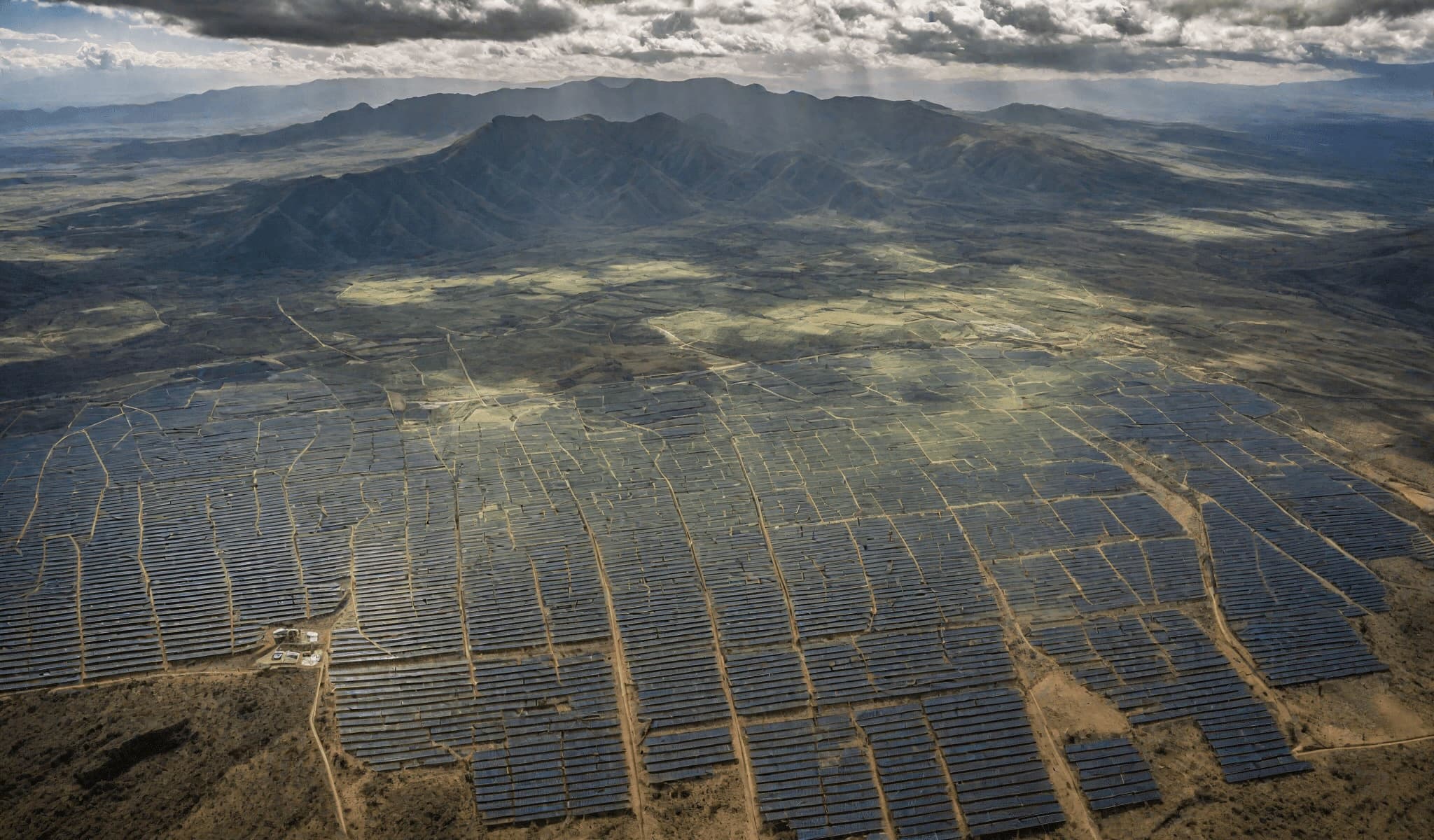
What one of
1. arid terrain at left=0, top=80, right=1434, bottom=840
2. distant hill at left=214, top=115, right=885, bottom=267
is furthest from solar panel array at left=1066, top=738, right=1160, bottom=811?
distant hill at left=214, top=115, right=885, bottom=267

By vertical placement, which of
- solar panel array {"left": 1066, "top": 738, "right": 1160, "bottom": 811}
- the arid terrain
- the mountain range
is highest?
the mountain range

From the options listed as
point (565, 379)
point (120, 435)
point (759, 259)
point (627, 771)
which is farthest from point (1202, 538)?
point (759, 259)

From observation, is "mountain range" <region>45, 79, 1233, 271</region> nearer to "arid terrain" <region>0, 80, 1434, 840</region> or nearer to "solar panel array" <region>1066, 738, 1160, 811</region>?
"arid terrain" <region>0, 80, 1434, 840</region>

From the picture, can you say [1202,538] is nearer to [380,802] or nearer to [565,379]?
[380,802]

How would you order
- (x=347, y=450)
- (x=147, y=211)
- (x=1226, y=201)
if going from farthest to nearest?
(x=1226, y=201) → (x=147, y=211) → (x=347, y=450)

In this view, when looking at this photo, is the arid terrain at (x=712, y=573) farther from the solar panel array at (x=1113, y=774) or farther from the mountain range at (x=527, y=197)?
the mountain range at (x=527, y=197)

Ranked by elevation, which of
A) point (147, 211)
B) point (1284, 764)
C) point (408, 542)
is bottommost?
point (1284, 764)
